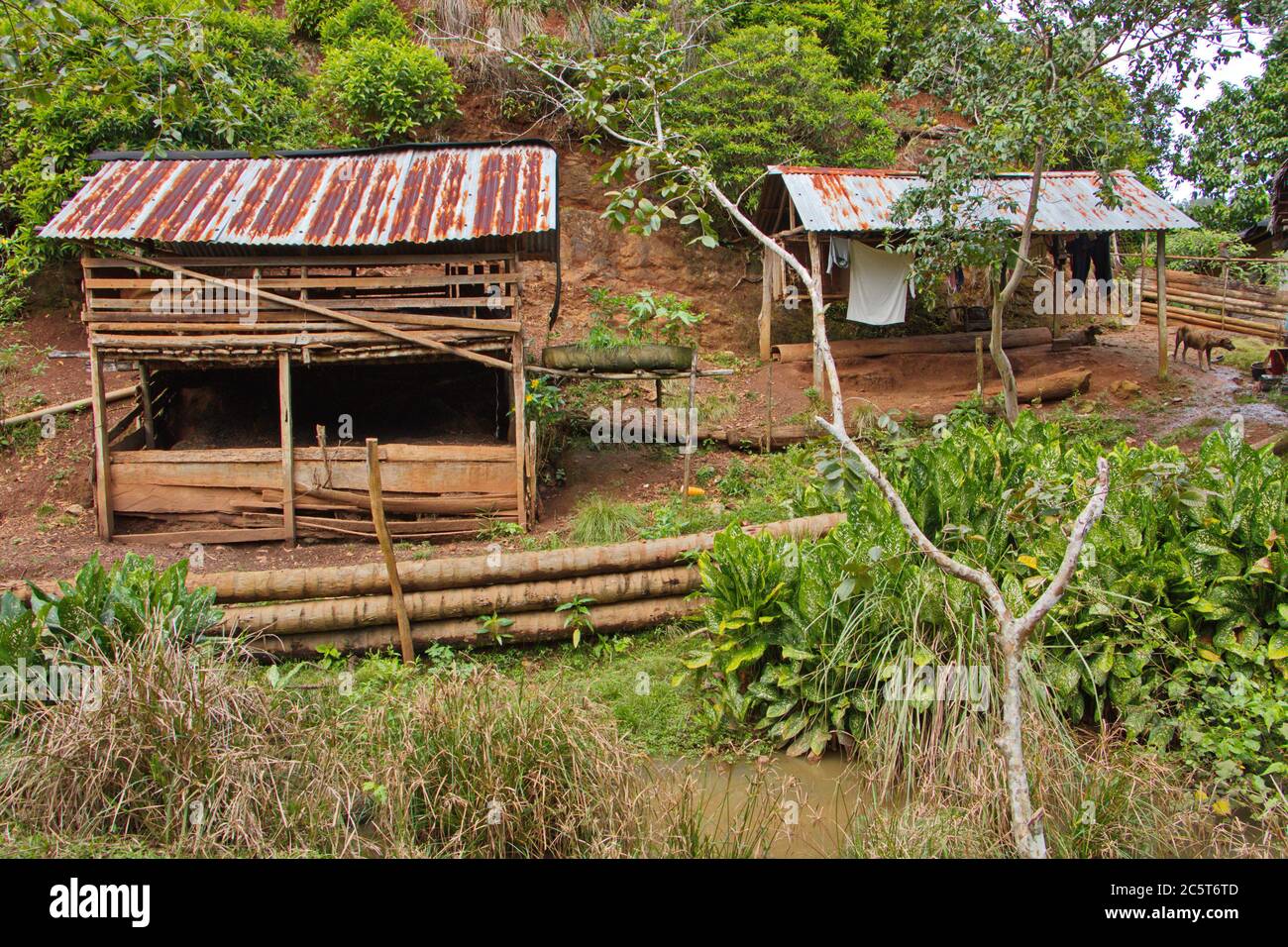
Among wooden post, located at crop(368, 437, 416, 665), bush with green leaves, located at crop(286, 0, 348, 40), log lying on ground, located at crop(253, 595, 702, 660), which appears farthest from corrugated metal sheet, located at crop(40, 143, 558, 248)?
bush with green leaves, located at crop(286, 0, 348, 40)

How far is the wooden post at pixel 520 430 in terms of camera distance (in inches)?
411

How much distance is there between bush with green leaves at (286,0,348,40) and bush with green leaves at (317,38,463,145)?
6.33ft

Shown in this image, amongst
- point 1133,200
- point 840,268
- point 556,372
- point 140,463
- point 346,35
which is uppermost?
point 346,35

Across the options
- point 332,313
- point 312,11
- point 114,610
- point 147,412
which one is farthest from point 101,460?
point 312,11

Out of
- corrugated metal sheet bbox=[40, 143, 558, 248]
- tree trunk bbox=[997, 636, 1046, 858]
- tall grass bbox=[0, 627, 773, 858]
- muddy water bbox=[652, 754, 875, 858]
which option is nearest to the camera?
tree trunk bbox=[997, 636, 1046, 858]

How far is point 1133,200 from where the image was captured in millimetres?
15750

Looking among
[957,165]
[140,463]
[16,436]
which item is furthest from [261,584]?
[957,165]

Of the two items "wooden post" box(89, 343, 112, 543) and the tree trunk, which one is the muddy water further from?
"wooden post" box(89, 343, 112, 543)

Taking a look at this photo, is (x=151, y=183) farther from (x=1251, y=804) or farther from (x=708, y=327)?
(x=1251, y=804)

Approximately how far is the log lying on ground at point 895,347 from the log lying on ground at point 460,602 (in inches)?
370

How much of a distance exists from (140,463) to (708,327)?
33.5 ft

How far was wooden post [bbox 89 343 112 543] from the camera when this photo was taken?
10.5m

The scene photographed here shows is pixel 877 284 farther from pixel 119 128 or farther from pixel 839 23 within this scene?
pixel 119 128

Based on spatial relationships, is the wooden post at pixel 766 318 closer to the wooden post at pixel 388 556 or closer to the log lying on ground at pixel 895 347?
the log lying on ground at pixel 895 347
